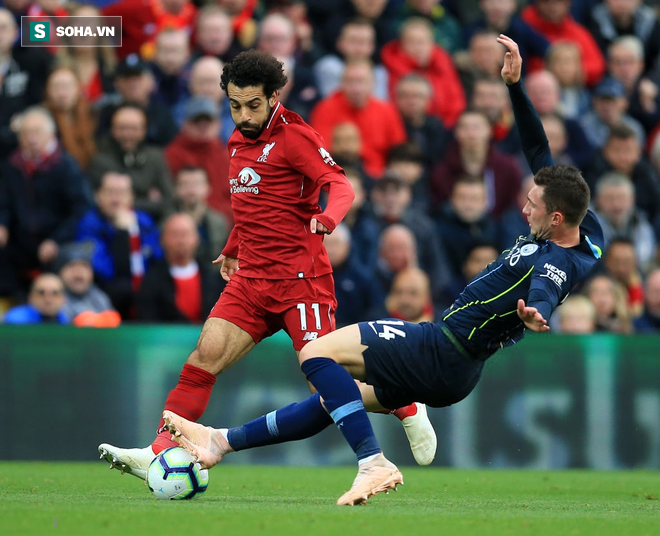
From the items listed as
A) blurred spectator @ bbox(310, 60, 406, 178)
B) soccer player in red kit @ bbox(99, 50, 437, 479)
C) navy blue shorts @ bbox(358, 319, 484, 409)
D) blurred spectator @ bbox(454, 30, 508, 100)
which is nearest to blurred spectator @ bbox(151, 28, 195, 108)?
blurred spectator @ bbox(310, 60, 406, 178)

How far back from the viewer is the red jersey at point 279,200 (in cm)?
705

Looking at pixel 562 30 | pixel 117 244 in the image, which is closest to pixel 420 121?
pixel 562 30

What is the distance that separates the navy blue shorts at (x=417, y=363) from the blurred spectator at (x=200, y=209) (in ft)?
16.4

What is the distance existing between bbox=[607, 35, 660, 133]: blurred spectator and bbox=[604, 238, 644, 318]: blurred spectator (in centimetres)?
285

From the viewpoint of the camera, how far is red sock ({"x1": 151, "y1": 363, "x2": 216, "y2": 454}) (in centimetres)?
695

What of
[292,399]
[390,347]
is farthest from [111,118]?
[390,347]

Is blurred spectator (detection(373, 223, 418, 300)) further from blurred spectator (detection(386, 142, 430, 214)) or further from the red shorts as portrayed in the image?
the red shorts

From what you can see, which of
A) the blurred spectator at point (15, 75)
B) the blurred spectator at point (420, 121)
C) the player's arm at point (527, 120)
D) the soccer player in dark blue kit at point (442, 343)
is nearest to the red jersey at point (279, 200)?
the soccer player in dark blue kit at point (442, 343)

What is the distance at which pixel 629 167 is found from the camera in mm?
13391

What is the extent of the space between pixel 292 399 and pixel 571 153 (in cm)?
533

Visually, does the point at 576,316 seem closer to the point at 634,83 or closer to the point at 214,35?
the point at 634,83

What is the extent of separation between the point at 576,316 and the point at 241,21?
5142 millimetres

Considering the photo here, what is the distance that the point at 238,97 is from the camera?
702 cm

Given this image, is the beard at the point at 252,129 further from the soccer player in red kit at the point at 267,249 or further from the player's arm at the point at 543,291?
the player's arm at the point at 543,291
